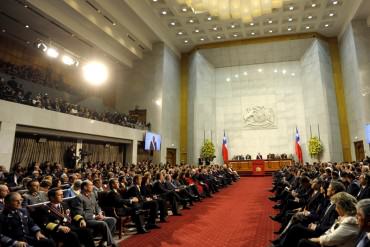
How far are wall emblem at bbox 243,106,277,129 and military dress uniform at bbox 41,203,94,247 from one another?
61.6 ft

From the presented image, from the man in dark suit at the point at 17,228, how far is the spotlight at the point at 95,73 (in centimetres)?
1489

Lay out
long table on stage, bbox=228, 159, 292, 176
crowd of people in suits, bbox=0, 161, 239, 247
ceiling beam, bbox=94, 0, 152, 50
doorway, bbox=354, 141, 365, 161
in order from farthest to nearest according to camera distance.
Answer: long table on stage, bbox=228, 159, 292, 176 → doorway, bbox=354, 141, 365, 161 → ceiling beam, bbox=94, 0, 152, 50 → crowd of people in suits, bbox=0, 161, 239, 247

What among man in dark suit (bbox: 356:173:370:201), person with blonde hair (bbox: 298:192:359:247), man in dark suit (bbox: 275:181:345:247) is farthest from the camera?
man in dark suit (bbox: 356:173:370:201)

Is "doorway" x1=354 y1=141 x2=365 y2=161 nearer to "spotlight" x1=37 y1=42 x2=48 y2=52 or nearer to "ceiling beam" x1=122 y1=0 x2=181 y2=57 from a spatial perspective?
"ceiling beam" x1=122 y1=0 x2=181 y2=57

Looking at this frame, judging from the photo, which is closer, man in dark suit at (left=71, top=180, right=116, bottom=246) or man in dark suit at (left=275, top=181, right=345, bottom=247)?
man in dark suit at (left=275, top=181, right=345, bottom=247)

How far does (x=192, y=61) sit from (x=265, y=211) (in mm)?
15890

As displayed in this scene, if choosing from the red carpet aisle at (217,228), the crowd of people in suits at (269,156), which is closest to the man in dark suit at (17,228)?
the red carpet aisle at (217,228)

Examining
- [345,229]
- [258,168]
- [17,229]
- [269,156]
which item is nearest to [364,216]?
[345,229]

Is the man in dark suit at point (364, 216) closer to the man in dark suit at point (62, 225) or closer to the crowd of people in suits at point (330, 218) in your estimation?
the crowd of people in suits at point (330, 218)

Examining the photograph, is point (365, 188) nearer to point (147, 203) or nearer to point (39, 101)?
point (147, 203)

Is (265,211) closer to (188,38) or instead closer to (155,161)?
(155,161)

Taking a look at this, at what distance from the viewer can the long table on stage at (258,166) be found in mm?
17266

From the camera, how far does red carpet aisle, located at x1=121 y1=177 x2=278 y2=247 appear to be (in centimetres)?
421

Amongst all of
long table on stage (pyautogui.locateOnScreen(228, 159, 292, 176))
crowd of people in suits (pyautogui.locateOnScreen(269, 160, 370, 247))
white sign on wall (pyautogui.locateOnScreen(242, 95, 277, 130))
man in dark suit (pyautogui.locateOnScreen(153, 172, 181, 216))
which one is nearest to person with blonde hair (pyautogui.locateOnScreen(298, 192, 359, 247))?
crowd of people in suits (pyautogui.locateOnScreen(269, 160, 370, 247))
